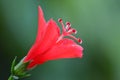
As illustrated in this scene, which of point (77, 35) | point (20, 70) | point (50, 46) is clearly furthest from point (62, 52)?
point (77, 35)

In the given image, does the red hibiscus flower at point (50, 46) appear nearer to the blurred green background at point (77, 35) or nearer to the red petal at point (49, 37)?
the red petal at point (49, 37)

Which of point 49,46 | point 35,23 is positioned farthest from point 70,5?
point 49,46

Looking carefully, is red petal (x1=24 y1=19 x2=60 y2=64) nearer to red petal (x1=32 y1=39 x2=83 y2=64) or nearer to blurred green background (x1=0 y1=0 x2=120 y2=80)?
red petal (x1=32 y1=39 x2=83 y2=64)

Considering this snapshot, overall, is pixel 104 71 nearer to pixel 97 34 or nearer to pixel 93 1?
pixel 97 34

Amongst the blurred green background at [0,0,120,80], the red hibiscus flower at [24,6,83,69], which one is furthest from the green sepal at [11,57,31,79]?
the blurred green background at [0,0,120,80]

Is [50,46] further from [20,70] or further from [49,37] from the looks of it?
[20,70]

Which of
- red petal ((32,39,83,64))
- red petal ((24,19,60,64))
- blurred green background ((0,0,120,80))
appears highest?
blurred green background ((0,0,120,80))

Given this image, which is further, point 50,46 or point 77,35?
point 77,35

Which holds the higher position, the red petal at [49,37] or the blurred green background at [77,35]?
the blurred green background at [77,35]

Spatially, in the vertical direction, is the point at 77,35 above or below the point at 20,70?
above

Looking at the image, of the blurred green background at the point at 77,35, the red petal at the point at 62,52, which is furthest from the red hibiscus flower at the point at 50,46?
the blurred green background at the point at 77,35
